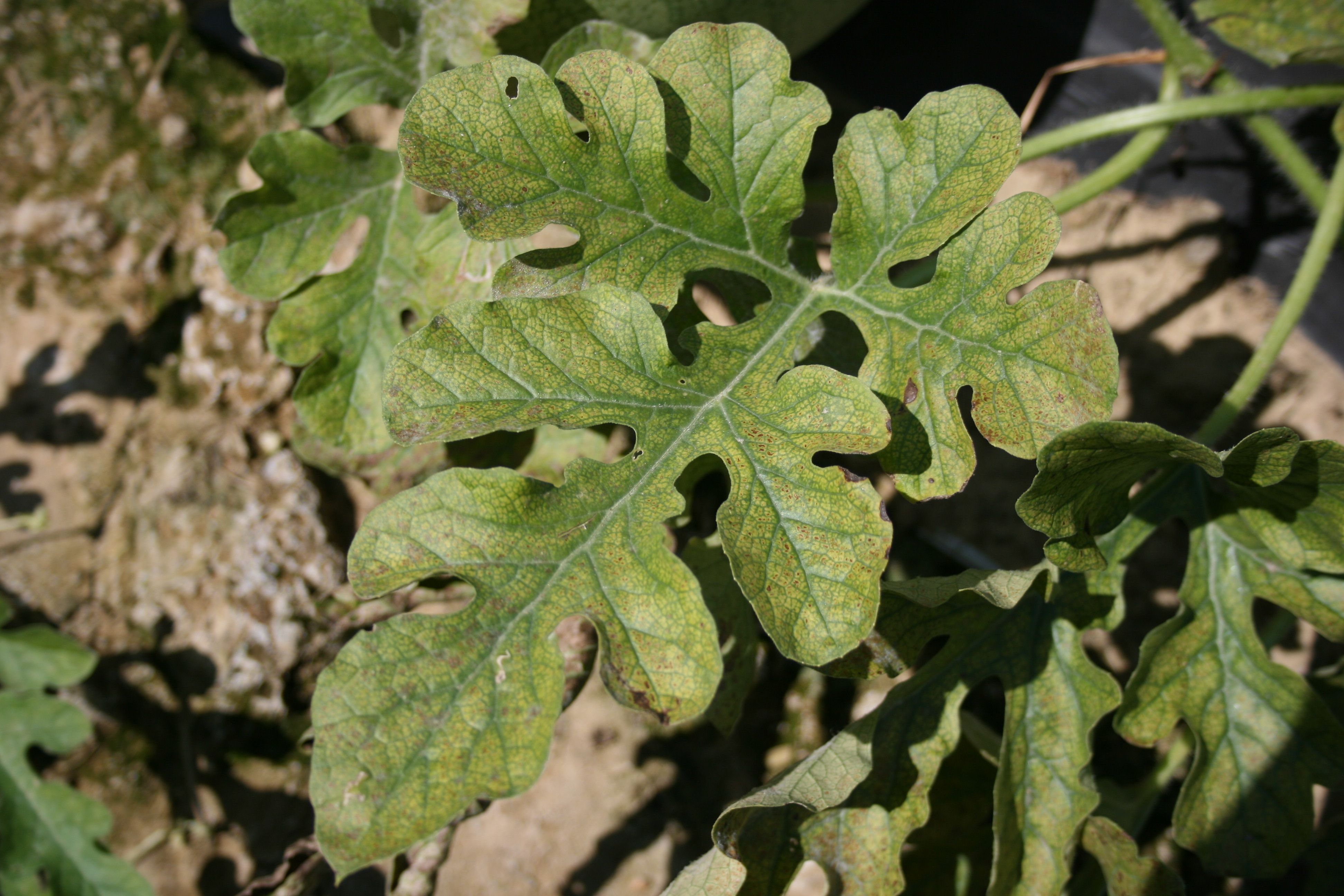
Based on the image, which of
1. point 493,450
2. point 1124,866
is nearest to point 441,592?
point 493,450

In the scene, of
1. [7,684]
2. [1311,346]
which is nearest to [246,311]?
[7,684]

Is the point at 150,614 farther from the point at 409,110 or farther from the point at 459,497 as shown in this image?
the point at 409,110

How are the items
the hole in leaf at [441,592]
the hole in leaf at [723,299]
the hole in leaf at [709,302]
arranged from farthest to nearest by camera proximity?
1. the hole in leaf at [709,302]
2. the hole in leaf at [441,592]
3. the hole in leaf at [723,299]

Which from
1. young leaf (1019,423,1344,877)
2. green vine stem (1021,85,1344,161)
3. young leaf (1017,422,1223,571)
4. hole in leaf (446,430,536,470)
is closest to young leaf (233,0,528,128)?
hole in leaf (446,430,536,470)

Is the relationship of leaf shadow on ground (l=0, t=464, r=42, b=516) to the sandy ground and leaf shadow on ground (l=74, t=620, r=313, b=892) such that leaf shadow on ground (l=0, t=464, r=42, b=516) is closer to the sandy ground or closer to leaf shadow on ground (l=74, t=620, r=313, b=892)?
the sandy ground

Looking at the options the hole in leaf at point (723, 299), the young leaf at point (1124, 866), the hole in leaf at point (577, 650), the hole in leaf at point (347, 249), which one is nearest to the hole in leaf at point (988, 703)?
the young leaf at point (1124, 866)

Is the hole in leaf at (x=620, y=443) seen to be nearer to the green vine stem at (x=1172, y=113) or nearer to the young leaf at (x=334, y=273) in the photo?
the young leaf at (x=334, y=273)
